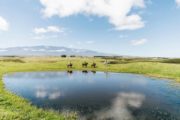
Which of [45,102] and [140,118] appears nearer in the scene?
[140,118]

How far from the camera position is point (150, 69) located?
8112cm

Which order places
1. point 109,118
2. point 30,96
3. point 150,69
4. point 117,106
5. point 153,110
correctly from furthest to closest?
1. point 150,69
2. point 30,96
3. point 117,106
4. point 153,110
5. point 109,118

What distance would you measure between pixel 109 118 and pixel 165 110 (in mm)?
9161

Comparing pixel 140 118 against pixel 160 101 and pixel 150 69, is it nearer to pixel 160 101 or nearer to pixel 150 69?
pixel 160 101

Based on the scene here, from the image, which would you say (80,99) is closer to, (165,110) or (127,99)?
(127,99)

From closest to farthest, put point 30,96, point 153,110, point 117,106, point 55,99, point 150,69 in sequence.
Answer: point 153,110 → point 117,106 → point 55,99 → point 30,96 → point 150,69

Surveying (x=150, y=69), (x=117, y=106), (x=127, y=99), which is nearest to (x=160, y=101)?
(x=127, y=99)

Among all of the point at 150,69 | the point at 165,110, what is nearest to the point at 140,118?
the point at 165,110

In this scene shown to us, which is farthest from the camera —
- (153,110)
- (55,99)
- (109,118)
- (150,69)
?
(150,69)

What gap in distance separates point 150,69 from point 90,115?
5945cm

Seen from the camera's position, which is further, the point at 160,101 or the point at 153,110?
the point at 160,101

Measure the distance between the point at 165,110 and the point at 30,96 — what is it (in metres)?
22.7

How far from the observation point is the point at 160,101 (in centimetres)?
3531

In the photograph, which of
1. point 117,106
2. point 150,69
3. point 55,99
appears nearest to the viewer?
point 117,106
